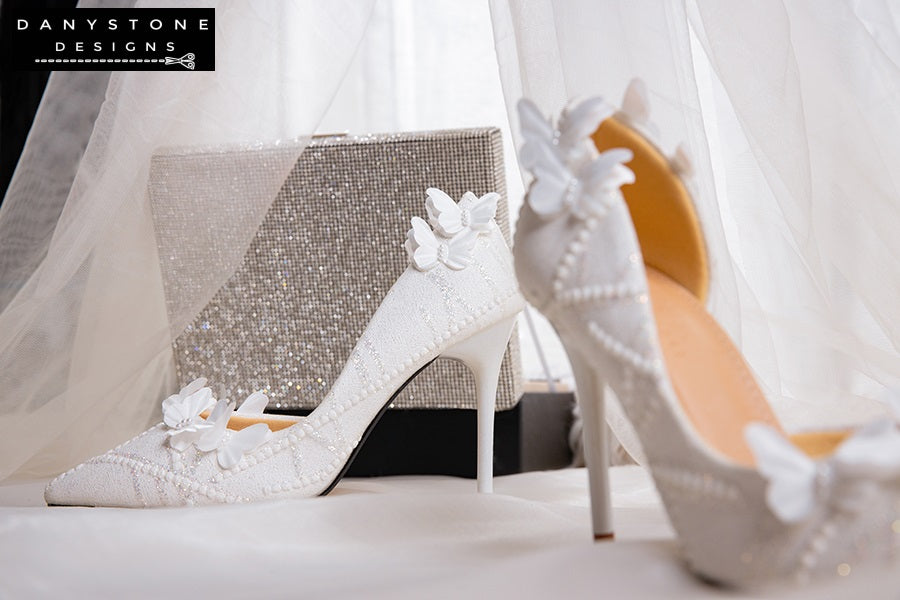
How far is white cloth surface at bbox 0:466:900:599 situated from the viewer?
39cm

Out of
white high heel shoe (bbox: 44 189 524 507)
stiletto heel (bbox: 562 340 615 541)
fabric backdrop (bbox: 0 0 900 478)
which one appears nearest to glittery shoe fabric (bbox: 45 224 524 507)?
white high heel shoe (bbox: 44 189 524 507)

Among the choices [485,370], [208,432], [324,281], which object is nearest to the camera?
[208,432]

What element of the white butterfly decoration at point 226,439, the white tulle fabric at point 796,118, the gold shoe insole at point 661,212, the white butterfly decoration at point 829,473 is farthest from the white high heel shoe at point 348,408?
the white butterfly decoration at point 829,473

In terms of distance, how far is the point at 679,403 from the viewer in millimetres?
439

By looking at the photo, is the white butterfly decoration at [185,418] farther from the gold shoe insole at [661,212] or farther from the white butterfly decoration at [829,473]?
the white butterfly decoration at [829,473]

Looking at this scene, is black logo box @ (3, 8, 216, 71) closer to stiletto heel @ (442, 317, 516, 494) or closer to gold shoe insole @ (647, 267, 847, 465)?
stiletto heel @ (442, 317, 516, 494)

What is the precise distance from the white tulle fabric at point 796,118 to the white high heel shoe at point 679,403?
23 centimetres

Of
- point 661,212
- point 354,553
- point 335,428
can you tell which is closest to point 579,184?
point 661,212

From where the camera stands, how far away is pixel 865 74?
0.78 m

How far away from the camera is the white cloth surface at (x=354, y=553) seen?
15.5 inches

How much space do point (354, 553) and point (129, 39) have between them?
67 centimetres

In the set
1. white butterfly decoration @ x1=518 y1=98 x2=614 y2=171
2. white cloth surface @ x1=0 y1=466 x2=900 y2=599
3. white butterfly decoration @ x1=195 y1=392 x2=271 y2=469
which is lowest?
white cloth surface @ x1=0 y1=466 x2=900 y2=599

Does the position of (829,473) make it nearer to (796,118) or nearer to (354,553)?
(354,553)

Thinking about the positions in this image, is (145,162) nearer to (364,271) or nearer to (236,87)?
(236,87)
